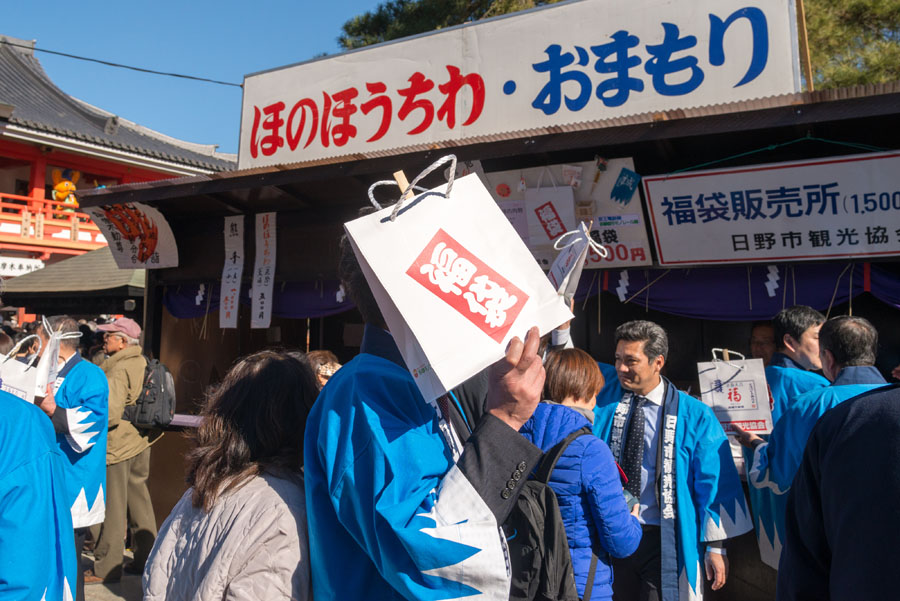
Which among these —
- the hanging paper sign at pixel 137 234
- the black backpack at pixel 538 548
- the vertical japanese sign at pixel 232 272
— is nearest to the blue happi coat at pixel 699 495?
the black backpack at pixel 538 548

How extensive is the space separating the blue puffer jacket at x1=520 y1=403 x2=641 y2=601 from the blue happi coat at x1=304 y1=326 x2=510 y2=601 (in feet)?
3.80

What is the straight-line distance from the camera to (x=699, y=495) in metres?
3.43

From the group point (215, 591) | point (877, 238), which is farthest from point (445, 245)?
point (877, 238)

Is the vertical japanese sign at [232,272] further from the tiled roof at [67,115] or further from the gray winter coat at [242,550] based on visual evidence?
the tiled roof at [67,115]

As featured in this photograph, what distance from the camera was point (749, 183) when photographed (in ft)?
15.9

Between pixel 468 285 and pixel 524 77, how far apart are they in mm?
5042

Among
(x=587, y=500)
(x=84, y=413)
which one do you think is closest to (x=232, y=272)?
(x=84, y=413)

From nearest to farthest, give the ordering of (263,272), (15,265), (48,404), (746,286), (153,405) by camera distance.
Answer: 1. (48,404)
2. (746,286)
3. (153,405)
4. (263,272)
5. (15,265)

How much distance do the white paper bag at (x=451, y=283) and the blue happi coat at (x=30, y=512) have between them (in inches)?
49.3

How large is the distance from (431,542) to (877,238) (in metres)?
4.75

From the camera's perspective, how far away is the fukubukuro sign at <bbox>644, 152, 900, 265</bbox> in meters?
4.57

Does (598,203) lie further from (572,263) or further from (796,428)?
(572,263)

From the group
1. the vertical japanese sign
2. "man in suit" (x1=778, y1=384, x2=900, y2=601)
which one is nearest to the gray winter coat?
"man in suit" (x1=778, y1=384, x2=900, y2=601)

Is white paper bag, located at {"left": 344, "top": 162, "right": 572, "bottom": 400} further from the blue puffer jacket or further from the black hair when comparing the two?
the black hair
